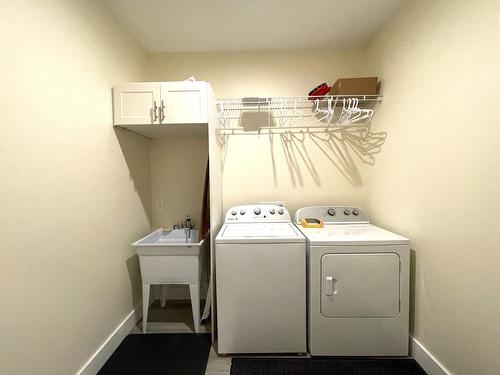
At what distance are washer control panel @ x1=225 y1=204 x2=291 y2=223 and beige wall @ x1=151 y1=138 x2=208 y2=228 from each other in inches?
17.3

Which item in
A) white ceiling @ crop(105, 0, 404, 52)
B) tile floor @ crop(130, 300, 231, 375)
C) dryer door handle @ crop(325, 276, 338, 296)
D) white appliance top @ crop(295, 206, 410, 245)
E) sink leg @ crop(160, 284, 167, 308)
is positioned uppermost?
white ceiling @ crop(105, 0, 404, 52)

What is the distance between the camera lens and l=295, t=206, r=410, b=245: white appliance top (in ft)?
4.62

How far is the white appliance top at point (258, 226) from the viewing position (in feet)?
4.72

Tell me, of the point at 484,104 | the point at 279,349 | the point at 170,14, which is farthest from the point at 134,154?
the point at 484,104

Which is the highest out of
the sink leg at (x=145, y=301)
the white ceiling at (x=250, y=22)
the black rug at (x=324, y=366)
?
the white ceiling at (x=250, y=22)

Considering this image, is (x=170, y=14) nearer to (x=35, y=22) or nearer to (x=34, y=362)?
(x=35, y=22)

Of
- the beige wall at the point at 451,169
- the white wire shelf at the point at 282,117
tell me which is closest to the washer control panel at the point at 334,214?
the beige wall at the point at 451,169

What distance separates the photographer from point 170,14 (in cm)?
163

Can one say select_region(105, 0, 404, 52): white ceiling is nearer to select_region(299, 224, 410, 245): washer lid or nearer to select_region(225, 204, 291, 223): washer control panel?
select_region(225, 204, 291, 223): washer control panel

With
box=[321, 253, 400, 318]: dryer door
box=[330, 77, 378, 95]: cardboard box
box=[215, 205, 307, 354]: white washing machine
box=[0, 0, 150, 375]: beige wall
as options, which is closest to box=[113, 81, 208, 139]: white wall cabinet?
box=[0, 0, 150, 375]: beige wall

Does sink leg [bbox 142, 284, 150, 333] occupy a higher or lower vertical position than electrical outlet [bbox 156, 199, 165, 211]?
lower

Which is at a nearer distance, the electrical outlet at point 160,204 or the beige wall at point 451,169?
the beige wall at point 451,169

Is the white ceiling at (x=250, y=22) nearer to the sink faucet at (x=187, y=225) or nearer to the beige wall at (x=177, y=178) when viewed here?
the beige wall at (x=177, y=178)

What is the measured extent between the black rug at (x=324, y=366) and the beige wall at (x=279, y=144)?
1239 mm
